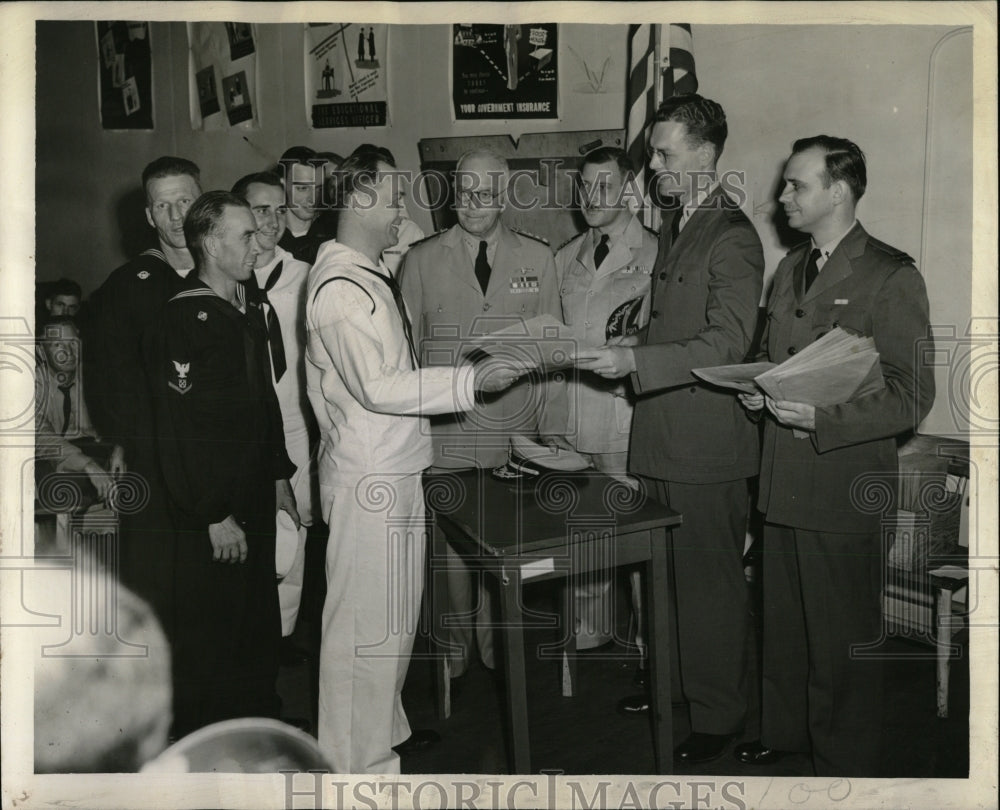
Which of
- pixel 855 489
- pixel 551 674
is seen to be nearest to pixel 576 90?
pixel 855 489

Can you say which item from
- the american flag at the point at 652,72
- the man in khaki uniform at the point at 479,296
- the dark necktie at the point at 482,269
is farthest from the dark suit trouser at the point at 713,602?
the american flag at the point at 652,72

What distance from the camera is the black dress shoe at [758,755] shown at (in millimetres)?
3072

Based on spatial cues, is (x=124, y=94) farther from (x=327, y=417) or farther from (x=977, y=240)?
(x=977, y=240)

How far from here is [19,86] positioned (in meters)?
3.08

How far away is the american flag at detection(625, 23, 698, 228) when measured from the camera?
308 centimetres

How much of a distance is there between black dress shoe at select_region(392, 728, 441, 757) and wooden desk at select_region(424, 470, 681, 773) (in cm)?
18

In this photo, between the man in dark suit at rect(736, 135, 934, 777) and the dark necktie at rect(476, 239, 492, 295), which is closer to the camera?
the man in dark suit at rect(736, 135, 934, 777)

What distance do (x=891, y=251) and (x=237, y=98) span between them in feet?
7.35

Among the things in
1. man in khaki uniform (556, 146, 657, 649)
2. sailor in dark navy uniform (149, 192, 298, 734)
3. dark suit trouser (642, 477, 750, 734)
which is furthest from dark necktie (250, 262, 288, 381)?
dark suit trouser (642, 477, 750, 734)

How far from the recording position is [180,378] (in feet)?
10.3

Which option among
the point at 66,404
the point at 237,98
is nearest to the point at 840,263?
the point at 237,98

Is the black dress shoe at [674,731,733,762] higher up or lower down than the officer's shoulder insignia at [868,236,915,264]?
lower down

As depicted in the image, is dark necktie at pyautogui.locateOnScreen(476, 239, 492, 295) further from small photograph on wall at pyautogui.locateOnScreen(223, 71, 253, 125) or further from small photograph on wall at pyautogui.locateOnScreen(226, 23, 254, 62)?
small photograph on wall at pyautogui.locateOnScreen(226, 23, 254, 62)

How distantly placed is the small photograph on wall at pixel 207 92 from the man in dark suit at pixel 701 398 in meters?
1.51
